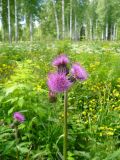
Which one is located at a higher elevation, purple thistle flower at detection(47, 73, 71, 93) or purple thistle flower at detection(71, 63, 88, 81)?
purple thistle flower at detection(71, 63, 88, 81)

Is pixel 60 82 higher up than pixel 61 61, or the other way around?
pixel 61 61

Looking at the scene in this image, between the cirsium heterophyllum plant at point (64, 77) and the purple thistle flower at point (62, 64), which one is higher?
the purple thistle flower at point (62, 64)

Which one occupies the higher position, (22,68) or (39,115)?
(22,68)

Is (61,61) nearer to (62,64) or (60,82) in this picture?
(62,64)

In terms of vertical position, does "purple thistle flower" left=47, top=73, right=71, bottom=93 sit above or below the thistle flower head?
below

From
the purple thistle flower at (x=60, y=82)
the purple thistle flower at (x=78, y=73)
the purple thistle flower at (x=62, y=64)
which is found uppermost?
the purple thistle flower at (x=62, y=64)

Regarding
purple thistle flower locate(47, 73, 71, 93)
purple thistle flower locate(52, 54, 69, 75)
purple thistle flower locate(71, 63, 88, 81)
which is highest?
purple thistle flower locate(52, 54, 69, 75)

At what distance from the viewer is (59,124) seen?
3.51 meters

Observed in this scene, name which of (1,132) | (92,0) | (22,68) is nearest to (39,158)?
(1,132)

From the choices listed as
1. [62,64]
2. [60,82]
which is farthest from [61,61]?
[60,82]

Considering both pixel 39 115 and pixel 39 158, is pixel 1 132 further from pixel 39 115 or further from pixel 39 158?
pixel 39 115

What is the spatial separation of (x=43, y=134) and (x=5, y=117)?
412 millimetres

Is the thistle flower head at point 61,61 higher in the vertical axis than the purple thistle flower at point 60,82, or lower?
higher

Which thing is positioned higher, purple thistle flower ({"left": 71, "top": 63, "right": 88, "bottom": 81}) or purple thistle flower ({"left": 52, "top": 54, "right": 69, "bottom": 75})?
purple thistle flower ({"left": 52, "top": 54, "right": 69, "bottom": 75})
